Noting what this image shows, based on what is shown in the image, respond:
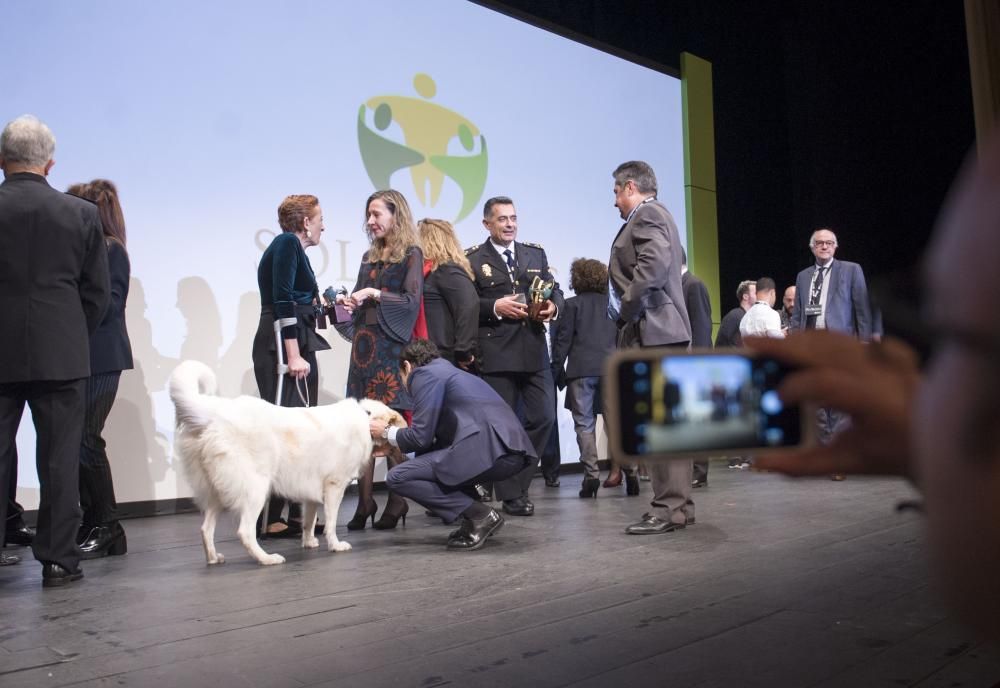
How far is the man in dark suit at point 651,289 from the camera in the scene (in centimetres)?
316

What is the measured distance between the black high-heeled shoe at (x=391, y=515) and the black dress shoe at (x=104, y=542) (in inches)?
41.1

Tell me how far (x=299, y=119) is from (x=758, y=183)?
5.27 meters

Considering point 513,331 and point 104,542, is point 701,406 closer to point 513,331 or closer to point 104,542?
point 104,542

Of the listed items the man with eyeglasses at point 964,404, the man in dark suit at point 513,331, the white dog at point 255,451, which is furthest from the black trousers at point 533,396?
the man with eyeglasses at point 964,404

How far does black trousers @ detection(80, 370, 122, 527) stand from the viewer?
10.9 ft

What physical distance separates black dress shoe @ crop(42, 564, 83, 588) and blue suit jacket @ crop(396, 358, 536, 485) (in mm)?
1174

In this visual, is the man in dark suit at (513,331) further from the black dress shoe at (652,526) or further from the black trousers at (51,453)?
the black trousers at (51,453)

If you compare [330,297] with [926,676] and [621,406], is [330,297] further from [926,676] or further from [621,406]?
[621,406]

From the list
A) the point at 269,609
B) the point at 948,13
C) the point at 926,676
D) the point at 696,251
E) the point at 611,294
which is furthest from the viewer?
the point at 696,251

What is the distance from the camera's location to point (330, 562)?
302cm

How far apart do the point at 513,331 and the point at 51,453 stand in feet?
7.05

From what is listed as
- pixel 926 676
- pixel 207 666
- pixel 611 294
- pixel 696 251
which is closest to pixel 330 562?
pixel 207 666

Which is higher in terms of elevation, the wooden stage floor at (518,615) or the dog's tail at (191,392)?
the dog's tail at (191,392)

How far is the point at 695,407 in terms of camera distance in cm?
50
